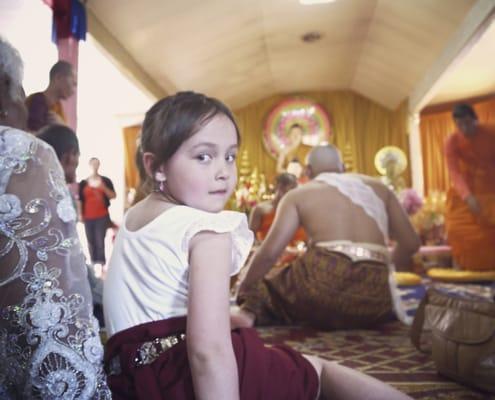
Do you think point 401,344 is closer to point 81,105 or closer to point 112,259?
point 112,259

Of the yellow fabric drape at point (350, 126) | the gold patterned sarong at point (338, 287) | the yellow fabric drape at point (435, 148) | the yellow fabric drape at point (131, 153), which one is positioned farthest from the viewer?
the yellow fabric drape at point (350, 126)

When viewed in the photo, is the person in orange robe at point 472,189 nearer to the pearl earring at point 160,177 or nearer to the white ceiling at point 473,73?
the white ceiling at point 473,73

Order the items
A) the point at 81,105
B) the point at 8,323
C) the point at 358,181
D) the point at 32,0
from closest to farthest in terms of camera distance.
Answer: the point at 8,323
the point at 32,0
the point at 81,105
the point at 358,181

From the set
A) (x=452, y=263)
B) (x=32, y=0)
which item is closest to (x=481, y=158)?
(x=452, y=263)

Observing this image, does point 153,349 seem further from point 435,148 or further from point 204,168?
point 435,148

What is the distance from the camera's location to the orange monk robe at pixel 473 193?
11.0 feet

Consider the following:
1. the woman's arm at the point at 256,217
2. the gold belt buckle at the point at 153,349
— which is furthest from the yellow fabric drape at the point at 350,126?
the gold belt buckle at the point at 153,349

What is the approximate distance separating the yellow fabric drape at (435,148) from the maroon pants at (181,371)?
5.97 metres

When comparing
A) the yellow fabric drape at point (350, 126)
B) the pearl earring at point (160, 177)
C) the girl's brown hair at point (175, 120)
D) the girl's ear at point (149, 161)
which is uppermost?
the yellow fabric drape at point (350, 126)

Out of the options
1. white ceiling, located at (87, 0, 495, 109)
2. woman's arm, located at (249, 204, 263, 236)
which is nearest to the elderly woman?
woman's arm, located at (249, 204, 263, 236)

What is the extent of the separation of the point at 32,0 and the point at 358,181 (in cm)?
138

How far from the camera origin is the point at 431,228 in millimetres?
4832

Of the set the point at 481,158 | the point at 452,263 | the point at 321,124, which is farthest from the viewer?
the point at 321,124

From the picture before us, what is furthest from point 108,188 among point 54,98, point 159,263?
point 159,263
